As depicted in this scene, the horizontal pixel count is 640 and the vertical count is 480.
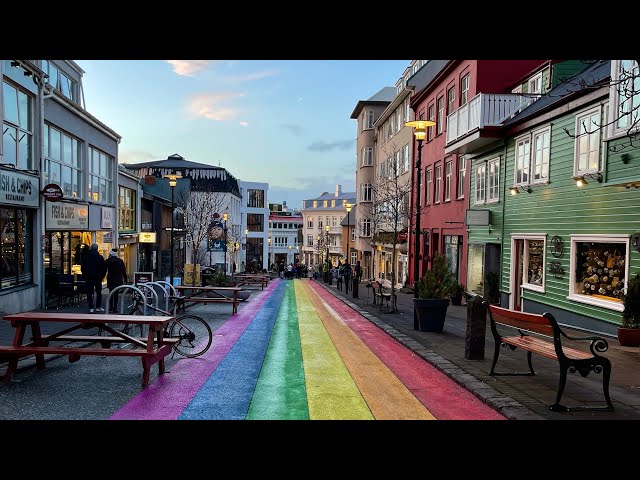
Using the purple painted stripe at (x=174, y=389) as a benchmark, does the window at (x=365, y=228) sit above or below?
above

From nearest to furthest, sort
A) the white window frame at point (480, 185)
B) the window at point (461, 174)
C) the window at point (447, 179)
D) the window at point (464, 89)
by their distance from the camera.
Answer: the white window frame at point (480, 185) → the window at point (464, 89) → the window at point (461, 174) → the window at point (447, 179)

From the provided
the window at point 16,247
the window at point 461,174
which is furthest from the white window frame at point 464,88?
the window at point 16,247

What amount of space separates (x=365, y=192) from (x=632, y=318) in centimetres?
Result: 3717

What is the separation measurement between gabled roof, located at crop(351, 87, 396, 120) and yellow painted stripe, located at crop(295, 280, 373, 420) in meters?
40.1

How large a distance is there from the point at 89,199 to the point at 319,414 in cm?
1872

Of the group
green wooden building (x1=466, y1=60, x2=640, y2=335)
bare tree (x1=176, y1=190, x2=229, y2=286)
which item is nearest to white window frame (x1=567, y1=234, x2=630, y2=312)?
green wooden building (x1=466, y1=60, x2=640, y2=335)

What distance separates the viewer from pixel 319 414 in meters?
6.00

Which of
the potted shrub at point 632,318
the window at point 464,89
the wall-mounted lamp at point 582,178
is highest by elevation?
the window at point 464,89

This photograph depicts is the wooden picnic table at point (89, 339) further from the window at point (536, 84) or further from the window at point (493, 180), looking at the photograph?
the window at point (536, 84)

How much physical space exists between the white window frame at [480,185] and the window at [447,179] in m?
3.56

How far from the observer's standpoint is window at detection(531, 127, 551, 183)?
16.0 metres

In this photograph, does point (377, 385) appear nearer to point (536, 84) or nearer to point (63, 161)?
point (536, 84)

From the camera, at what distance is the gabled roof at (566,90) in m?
13.7
